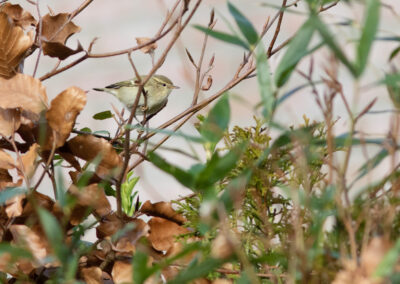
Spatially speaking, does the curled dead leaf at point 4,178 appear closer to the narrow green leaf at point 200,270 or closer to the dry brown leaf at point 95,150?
the dry brown leaf at point 95,150

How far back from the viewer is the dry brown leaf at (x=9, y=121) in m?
0.61

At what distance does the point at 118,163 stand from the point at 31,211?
80mm

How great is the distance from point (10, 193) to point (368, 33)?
0.30 m

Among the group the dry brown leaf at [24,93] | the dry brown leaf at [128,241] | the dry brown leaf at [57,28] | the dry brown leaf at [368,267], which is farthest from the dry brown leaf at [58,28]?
the dry brown leaf at [368,267]

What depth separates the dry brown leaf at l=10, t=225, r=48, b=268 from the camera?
580mm

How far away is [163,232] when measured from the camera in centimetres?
61

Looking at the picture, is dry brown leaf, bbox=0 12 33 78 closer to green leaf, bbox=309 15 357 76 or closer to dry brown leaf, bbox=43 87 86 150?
dry brown leaf, bbox=43 87 86 150

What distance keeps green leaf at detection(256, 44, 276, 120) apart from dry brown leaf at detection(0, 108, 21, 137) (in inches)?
9.8

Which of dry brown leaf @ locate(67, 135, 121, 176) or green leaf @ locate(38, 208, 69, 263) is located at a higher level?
dry brown leaf @ locate(67, 135, 121, 176)

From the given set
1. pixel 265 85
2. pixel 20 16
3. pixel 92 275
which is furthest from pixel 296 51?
pixel 20 16

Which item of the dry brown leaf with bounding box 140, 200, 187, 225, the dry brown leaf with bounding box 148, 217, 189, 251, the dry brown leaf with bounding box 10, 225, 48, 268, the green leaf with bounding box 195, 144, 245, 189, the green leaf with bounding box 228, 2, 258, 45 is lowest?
the dry brown leaf with bounding box 10, 225, 48, 268

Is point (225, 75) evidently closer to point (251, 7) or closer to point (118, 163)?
point (251, 7)

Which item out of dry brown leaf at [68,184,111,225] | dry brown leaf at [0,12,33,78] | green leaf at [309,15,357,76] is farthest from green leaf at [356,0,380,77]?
dry brown leaf at [0,12,33,78]

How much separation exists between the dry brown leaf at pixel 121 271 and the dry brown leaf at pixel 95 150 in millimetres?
74
